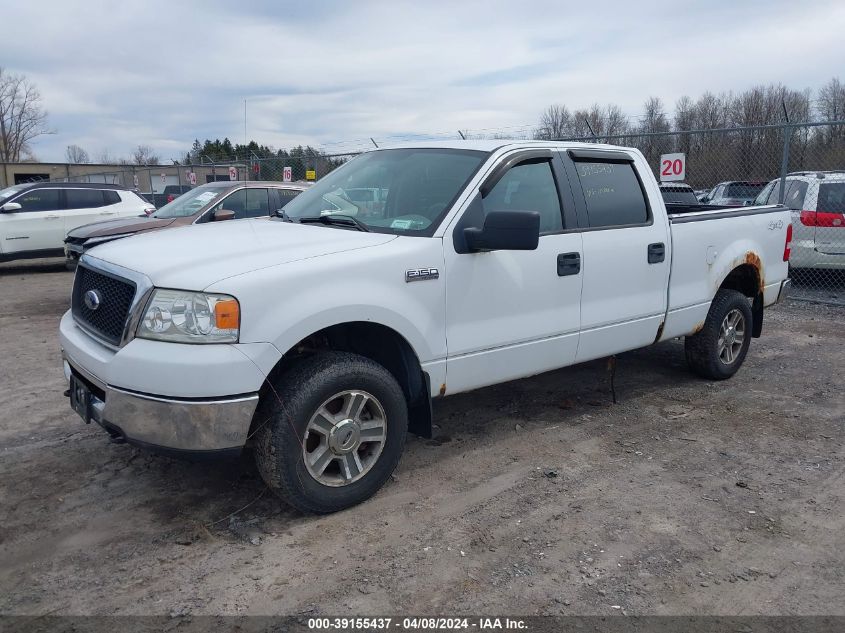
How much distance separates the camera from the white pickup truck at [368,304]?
329 cm

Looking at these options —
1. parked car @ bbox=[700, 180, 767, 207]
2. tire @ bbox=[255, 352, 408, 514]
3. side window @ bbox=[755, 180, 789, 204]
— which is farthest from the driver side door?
Answer: parked car @ bbox=[700, 180, 767, 207]

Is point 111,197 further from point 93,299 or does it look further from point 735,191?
point 735,191

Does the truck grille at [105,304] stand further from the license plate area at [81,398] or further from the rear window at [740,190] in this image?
the rear window at [740,190]

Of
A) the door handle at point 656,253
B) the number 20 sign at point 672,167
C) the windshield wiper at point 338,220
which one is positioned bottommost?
the door handle at point 656,253

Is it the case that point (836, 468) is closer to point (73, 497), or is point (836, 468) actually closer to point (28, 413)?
point (73, 497)

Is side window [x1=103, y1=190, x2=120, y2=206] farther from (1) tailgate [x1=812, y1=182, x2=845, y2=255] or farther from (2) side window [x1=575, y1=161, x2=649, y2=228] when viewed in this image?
(1) tailgate [x1=812, y1=182, x2=845, y2=255]

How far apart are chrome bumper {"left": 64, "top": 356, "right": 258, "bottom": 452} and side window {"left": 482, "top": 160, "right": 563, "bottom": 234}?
6.59 ft

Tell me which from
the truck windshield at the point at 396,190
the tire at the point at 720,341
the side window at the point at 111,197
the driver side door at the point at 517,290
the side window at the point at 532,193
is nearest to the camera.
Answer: the driver side door at the point at 517,290

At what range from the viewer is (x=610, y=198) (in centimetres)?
507

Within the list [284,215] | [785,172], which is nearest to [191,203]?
[284,215]

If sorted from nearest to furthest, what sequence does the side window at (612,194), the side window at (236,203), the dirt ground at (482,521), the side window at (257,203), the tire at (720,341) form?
1. the dirt ground at (482,521)
2. the side window at (612,194)
3. the tire at (720,341)
4. the side window at (236,203)
5. the side window at (257,203)

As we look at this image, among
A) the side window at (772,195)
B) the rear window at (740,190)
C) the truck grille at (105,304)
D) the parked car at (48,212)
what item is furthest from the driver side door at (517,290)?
the rear window at (740,190)

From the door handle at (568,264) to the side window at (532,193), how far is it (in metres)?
0.19

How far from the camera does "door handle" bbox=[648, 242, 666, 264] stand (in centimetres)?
516
